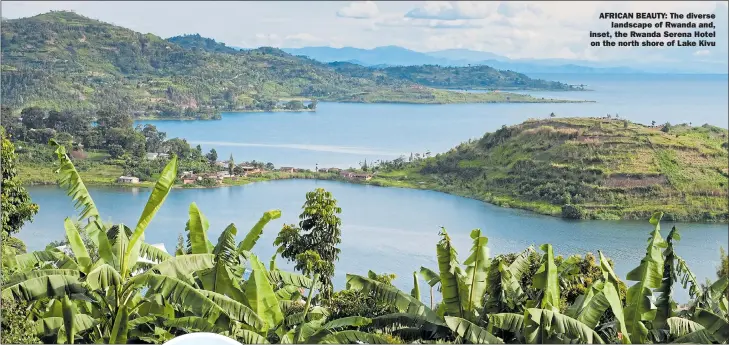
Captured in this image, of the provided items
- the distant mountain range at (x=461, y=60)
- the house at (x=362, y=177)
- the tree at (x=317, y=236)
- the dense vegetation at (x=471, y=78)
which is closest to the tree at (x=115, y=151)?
the distant mountain range at (x=461, y=60)

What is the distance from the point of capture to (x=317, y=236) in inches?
273

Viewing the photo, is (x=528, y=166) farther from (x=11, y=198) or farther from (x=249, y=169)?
(x=11, y=198)

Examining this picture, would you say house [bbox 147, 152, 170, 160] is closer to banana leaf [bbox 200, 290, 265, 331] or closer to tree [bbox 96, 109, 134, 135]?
tree [bbox 96, 109, 134, 135]

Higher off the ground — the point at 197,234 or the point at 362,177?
the point at 197,234

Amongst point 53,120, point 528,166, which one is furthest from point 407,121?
point 53,120

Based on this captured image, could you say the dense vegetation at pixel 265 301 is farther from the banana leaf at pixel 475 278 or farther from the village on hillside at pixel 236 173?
the village on hillside at pixel 236 173

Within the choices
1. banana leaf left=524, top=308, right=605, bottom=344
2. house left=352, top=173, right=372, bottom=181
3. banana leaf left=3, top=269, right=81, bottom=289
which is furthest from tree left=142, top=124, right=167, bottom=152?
banana leaf left=524, top=308, right=605, bottom=344

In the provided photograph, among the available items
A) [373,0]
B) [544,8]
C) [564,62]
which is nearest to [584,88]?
[564,62]

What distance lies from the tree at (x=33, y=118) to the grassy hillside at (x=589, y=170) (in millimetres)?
7409

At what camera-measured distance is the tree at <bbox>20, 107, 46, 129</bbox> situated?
16953mm

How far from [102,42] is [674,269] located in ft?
72.3

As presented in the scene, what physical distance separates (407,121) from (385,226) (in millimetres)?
8886

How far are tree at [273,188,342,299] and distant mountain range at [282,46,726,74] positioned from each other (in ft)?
37.0

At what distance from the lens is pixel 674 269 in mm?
3980
